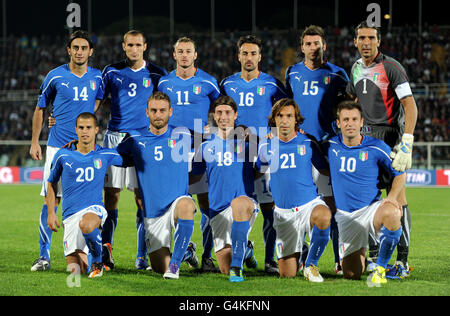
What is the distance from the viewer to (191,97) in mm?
6047

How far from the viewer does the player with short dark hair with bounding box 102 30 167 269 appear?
6066mm

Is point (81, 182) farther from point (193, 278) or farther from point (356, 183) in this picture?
point (356, 183)

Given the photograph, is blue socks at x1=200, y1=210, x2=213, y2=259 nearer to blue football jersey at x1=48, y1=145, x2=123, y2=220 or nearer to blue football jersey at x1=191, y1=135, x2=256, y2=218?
blue football jersey at x1=191, y1=135, x2=256, y2=218

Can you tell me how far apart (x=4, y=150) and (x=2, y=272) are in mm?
14534

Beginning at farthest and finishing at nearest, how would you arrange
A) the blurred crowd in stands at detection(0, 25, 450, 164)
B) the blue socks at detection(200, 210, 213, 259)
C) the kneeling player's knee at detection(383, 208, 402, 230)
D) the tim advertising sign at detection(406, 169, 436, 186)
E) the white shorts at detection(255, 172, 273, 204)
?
the blurred crowd in stands at detection(0, 25, 450, 164) < the tim advertising sign at detection(406, 169, 436, 186) < the blue socks at detection(200, 210, 213, 259) < the white shorts at detection(255, 172, 273, 204) < the kneeling player's knee at detection(383, 208, 402, 230)

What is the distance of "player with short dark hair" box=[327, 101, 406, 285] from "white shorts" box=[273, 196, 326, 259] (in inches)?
9.7

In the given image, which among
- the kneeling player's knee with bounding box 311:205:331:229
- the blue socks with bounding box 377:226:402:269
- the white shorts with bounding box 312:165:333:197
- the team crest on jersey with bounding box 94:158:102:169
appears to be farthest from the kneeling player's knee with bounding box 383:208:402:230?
the team crest on jersey with bounding box 94:158:102:169

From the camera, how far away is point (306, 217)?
5.24 metres

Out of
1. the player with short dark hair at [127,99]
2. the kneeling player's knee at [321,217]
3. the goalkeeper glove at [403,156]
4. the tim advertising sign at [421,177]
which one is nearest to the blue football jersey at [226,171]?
the kneeling player's knee at [321,217]

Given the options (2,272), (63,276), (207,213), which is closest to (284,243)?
(207,213)

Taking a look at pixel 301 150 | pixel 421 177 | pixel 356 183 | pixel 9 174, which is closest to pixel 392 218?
pixel 356 183

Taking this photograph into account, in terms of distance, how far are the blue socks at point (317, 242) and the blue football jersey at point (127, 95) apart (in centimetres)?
214

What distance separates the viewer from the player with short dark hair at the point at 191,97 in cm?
598

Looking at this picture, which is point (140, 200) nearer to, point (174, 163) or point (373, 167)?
point (174, 163)
